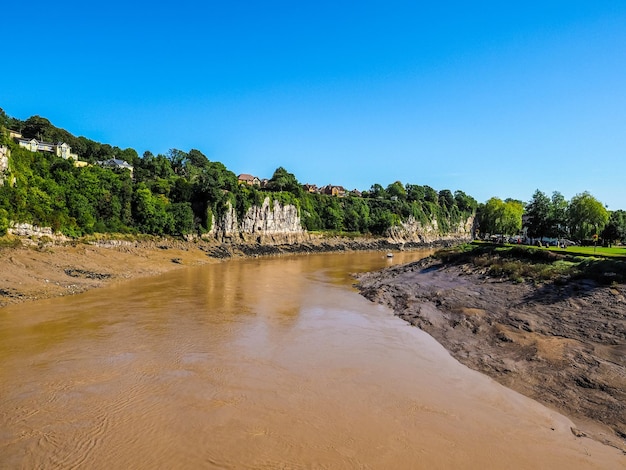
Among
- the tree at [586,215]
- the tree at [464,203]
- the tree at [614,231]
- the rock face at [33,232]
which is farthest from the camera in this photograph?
the tree at [464,203]

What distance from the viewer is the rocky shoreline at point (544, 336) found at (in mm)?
10191

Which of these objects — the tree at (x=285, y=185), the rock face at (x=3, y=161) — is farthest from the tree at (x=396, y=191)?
the rock face at (x=3, y=161)

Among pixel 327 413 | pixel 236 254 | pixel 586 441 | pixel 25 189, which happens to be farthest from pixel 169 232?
pixel 586 441

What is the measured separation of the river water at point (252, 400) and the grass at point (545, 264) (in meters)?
9.89

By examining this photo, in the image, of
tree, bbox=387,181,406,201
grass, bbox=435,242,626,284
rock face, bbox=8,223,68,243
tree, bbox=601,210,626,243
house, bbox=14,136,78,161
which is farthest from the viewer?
tree, bbox=387,181,406,201

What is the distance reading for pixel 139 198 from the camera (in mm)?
46750

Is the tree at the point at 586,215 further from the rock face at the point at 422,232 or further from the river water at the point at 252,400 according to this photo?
the rock face at the point at 422,232

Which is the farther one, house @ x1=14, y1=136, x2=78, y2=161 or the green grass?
house @ x1=14, y1=136, x2=78, y2=161

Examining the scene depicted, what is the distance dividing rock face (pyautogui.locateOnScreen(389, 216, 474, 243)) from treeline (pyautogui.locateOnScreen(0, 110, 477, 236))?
74.3 inches

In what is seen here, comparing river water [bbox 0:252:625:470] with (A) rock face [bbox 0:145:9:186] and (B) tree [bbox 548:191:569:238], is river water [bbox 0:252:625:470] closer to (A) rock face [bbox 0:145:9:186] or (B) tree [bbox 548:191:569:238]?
(A) rock face [bbox 0:145:9:186]

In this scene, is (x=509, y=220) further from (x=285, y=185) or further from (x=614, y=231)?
(x=285, y=185)

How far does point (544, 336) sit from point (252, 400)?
11959 millimetres

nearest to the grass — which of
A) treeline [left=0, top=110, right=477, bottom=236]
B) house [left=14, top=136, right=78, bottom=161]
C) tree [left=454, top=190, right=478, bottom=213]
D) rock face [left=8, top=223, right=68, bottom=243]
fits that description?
rock face [left=8, top=223, right=68, bottom=243]

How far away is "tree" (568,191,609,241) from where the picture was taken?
135 feet
